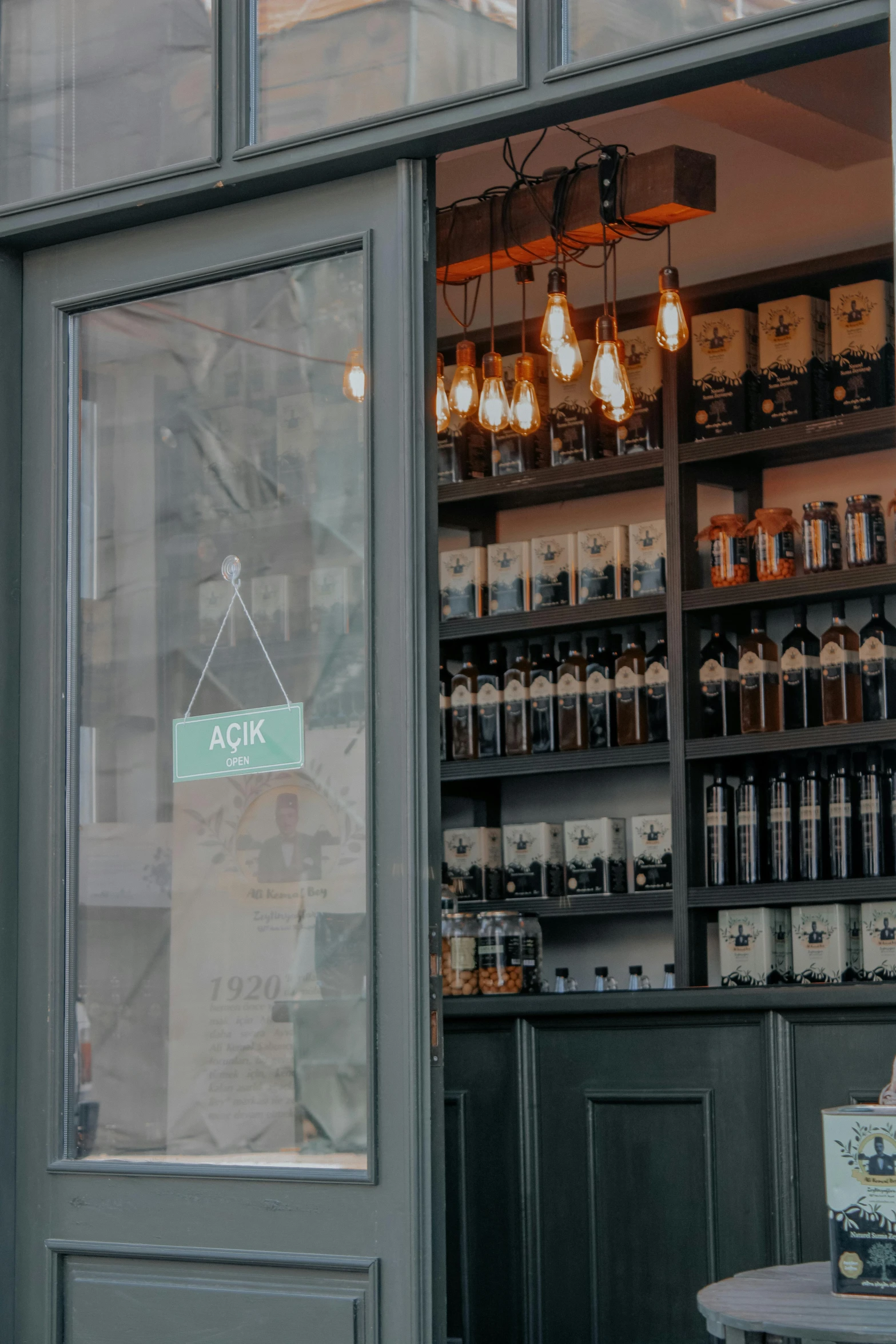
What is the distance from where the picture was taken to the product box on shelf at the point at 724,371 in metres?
5.47

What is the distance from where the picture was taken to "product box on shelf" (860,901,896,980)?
16.2 feet

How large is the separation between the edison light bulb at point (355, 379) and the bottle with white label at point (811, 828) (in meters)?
2.64

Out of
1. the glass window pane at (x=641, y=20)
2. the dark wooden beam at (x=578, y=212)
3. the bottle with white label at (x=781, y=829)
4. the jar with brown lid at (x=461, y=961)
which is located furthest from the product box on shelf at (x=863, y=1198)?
the bottle with white label at (x=781, y=829)

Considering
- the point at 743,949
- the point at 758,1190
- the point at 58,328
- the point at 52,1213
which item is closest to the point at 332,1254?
the point at 52,1213

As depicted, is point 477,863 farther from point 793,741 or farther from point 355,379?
point 355,379

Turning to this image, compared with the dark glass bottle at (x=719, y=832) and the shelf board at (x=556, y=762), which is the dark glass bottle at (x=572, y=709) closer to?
the shelf board at (x=556, y=762)

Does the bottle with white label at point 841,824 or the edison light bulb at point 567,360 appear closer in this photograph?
the edison light bulb at point 567,360

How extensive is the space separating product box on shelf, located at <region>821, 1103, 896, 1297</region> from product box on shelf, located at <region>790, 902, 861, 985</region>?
2.80m

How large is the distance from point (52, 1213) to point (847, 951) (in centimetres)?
272

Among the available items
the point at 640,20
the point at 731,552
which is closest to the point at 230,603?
the point at 640,20

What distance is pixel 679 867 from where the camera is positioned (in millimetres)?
5398

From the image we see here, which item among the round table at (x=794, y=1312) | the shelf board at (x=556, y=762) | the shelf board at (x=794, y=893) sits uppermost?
the shelf board at (x=556, y=762)

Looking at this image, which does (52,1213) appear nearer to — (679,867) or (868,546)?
(679,867)

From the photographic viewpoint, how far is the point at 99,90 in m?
3.16
